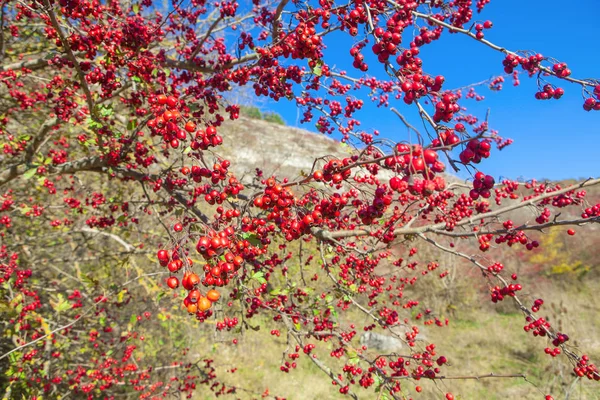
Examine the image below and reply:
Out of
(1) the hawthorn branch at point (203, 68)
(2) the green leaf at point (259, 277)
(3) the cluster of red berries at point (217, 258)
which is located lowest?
(2) the green leaf at point (259, 277)

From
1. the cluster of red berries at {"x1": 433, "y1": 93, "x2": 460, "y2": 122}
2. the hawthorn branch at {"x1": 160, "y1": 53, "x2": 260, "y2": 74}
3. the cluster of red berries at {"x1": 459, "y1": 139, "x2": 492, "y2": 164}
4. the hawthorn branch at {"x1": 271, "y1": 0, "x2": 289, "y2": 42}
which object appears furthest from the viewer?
the hawthorn branch at {"x1": 160, "y1": 53, "x2": 260, "y2": 74}

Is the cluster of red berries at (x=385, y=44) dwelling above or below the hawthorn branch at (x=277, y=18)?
below

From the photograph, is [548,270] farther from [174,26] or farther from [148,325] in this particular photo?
[174,26]

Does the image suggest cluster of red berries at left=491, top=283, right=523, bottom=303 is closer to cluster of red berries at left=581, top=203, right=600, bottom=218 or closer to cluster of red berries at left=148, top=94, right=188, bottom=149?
cluster of red berries at left=581, top=203, right=600, bottom=218

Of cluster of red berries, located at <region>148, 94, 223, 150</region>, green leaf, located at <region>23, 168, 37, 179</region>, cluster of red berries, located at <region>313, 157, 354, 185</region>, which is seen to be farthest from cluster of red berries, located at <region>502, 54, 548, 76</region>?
green leaf, located at <region>23, 168, 37, 179</region>

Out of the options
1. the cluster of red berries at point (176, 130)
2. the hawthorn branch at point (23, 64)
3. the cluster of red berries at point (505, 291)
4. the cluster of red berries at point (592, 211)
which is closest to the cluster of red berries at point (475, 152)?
the cluster of red berries at point (176, 130)

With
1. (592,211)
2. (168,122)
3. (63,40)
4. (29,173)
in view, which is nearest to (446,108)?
(168,122)

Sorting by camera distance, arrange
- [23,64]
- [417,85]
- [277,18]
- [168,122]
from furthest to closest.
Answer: [23,64]
[277,18]
[168,122]
[417,85]

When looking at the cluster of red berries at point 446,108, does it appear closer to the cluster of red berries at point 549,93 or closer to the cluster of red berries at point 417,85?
the cluster of red berries at point 417,85

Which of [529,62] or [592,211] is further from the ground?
[529,62]

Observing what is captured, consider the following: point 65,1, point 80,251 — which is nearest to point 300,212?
point 65,1

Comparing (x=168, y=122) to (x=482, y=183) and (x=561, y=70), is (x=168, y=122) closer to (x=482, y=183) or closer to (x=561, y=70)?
(x=482, y=183)

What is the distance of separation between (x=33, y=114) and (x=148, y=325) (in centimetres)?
489

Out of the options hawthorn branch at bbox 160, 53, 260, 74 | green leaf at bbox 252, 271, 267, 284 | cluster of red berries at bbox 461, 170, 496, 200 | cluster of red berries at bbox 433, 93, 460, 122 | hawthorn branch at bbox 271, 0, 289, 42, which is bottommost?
green leaf at bbox 252, 271, 267, 284
